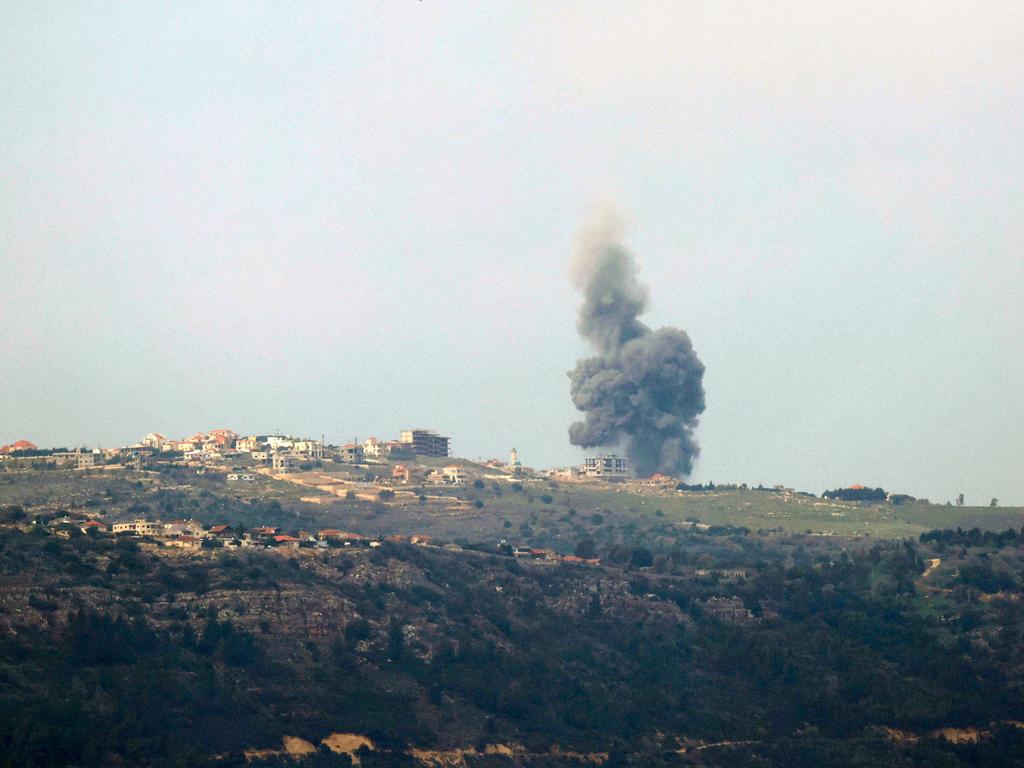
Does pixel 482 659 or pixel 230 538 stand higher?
pixel 230 538

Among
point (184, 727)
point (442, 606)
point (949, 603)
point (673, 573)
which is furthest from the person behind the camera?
point (673, 573)

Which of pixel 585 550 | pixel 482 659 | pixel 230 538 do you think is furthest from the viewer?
pixel 585 550

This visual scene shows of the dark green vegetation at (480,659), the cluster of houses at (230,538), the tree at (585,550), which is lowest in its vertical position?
the dark green vegetation at (480,659)

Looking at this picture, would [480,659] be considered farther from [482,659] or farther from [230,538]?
[230,538]

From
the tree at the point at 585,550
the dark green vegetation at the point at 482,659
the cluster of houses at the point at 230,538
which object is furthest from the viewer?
the tree at the point at 585,550

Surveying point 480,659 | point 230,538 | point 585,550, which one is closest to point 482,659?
point 480,659

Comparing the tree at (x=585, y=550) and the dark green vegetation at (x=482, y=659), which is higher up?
the tree at (x=585, y=550)

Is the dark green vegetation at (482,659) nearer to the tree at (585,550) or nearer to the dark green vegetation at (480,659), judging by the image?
the dark green vegetation at (480,659)

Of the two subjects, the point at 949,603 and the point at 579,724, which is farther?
the point at 949,603

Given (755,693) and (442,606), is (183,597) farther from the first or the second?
(755,693)

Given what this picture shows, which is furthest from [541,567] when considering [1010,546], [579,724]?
[1010,546]

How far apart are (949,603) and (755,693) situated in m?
34.8

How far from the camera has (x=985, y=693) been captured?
138 metres

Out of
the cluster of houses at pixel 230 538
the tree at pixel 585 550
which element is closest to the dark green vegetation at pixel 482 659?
the cluster of houses at pixel 230 538
